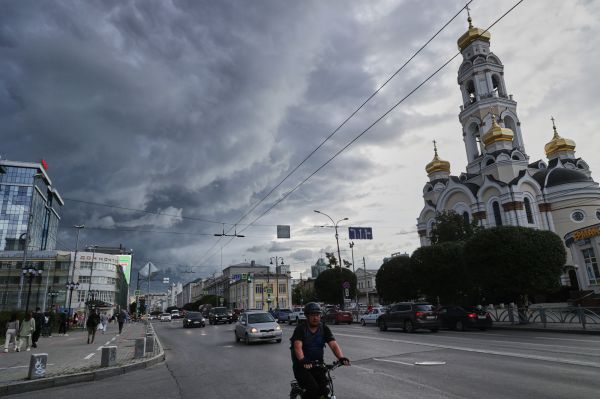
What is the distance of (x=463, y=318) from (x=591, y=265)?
19.6 meters

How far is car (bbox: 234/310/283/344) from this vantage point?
681 inches

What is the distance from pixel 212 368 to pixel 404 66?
34.7ft

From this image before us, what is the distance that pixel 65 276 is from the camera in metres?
84.6

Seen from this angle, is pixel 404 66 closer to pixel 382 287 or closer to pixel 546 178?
pixel 382 287

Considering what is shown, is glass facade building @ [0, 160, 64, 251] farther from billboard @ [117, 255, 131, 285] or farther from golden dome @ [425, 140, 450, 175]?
golden dome @ [425, 140, 450, 175]

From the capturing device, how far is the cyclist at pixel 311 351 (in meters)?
4.56

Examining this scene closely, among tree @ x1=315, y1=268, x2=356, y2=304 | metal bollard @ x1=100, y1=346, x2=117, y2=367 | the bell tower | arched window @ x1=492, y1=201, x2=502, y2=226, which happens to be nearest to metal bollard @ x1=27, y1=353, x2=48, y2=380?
metal bollard @ x1=100, y1=346, x2=117, y2=367

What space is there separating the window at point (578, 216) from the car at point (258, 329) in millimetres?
44129

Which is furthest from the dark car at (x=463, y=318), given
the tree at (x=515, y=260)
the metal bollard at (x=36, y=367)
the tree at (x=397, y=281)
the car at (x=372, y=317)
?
the metal bollard at (x=36, y=367)

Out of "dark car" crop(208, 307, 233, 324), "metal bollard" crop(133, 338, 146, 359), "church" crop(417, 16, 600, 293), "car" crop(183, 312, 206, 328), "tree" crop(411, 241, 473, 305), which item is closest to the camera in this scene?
"metal bollard" crop(133, 338, 146, 359)

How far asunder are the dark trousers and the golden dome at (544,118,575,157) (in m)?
64.3

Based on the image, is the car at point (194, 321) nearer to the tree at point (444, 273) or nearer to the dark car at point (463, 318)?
the tree at point (444, 273)

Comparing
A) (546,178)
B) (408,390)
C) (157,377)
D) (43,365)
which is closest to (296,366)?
(408,390)

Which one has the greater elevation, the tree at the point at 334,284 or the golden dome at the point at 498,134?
the golden dome at the point at 498,134
